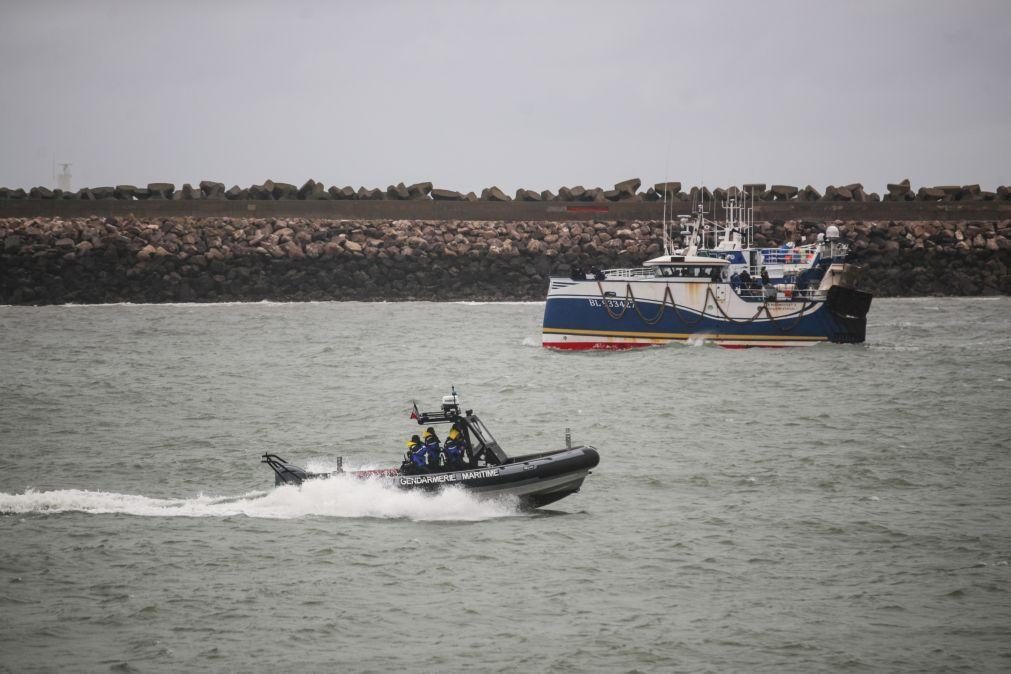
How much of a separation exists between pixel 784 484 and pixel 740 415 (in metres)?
9.49

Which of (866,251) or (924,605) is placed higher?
(866,251)

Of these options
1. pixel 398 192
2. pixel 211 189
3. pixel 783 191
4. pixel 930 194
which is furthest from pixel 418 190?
pixel 930 194

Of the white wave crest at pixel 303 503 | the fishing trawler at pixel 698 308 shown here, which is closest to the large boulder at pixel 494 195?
the fishing trawler at pixel 698 308

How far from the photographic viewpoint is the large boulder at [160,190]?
Result: 91125mm

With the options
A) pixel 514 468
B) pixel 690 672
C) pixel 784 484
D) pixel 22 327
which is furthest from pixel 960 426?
pixel 22 327

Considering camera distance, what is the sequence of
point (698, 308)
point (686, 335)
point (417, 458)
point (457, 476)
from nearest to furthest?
1. point (457, 476)
2. point (417, 458)
3. point (698, 308)
4. point (686, 335)

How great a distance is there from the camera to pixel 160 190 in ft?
299

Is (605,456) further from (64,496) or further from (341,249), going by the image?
(341,249)

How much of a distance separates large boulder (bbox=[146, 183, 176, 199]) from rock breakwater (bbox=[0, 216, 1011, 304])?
9.20m

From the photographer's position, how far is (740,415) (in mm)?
37000

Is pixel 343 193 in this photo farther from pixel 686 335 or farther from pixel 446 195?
pixel 686 335

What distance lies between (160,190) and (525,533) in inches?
2897

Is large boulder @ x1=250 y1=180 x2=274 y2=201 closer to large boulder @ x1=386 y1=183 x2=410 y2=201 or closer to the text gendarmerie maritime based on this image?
large boulder @ x1=386 y1=183 x2=410 y2=201

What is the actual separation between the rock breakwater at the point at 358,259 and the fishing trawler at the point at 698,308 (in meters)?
23.1
